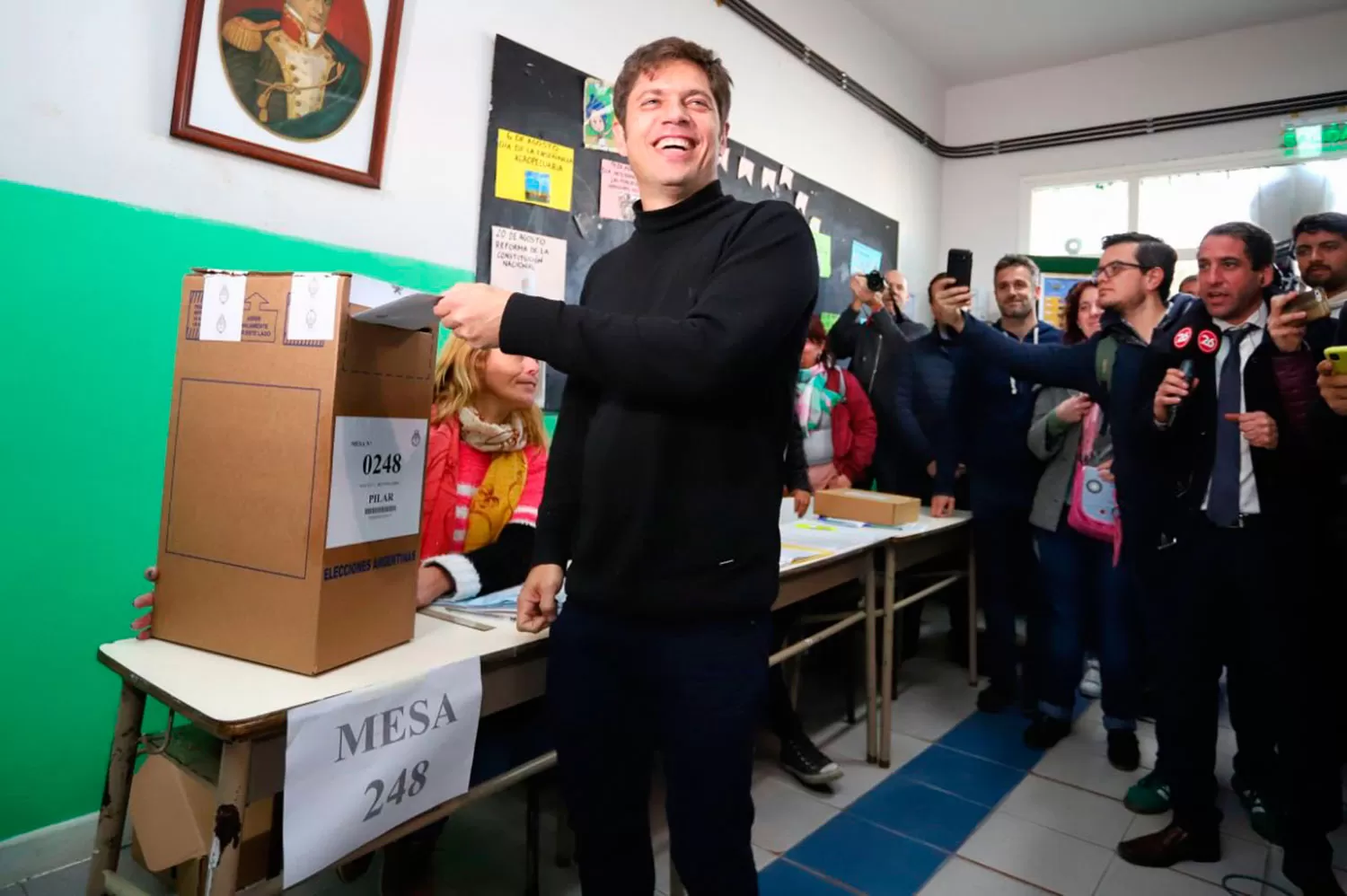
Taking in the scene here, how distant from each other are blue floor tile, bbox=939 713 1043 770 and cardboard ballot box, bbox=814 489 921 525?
711 millimetres

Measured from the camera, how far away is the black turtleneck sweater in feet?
2.81

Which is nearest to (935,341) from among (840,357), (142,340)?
(840,357)

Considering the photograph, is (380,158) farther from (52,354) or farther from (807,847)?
(807,847)

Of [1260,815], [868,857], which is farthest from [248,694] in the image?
[1260,815]

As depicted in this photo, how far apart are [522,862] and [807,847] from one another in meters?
0.65

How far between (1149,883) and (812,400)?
1764 mm

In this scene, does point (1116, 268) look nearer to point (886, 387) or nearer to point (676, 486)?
point (886, 387)

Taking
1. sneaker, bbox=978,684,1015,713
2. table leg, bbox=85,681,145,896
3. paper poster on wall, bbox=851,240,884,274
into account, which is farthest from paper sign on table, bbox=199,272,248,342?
paper poster on wall, bbox=851,240,884,274

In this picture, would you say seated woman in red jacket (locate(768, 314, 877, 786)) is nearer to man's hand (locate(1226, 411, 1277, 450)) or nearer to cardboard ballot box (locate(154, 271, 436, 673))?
man's hand (locate(1226, 411, 1277, 450))

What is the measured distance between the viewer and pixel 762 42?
10.9 ft

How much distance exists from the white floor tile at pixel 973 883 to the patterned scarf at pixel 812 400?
156 cm

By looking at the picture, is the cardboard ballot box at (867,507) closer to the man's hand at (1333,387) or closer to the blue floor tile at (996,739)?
the blue floor tile at (996,739)

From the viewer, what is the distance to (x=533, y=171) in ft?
7.61

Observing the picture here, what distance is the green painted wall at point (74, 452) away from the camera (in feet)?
4.70
